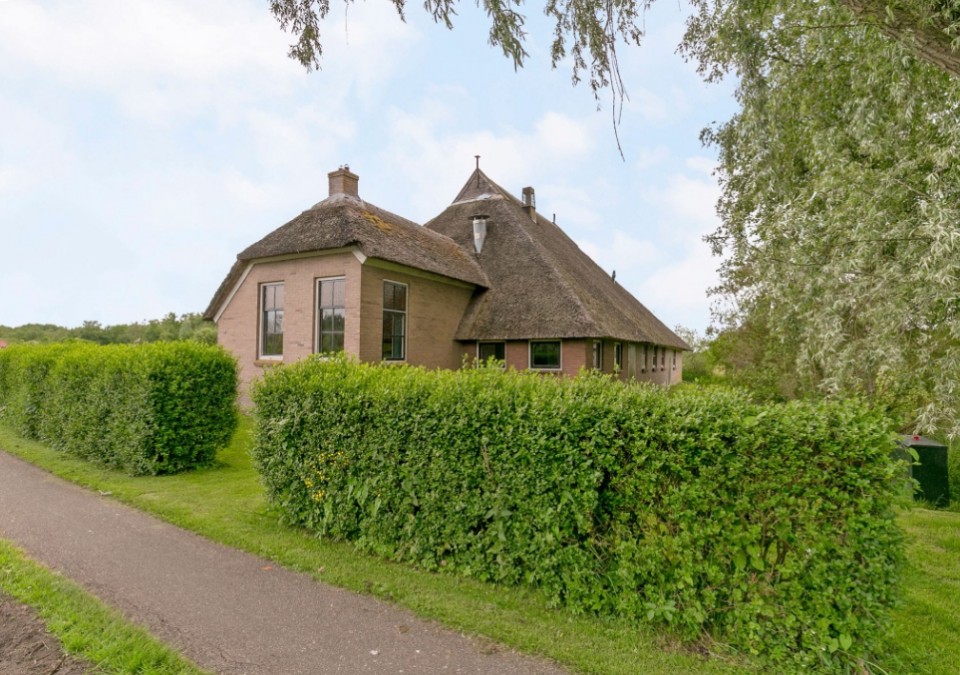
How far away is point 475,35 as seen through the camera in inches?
229

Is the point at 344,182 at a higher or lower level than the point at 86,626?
higher

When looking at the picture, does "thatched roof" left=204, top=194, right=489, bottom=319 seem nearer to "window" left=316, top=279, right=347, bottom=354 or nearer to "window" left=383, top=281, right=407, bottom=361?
"window" left=383, top=281, right=407, bottom=361

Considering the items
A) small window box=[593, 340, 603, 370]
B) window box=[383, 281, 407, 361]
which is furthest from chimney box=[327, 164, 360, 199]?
small window box=[593, 340, 603, 370]

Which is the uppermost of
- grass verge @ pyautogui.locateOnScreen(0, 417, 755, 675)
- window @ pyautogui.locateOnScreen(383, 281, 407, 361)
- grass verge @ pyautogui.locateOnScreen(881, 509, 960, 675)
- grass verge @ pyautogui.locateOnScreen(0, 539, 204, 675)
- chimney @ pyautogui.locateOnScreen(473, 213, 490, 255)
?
chimney @ pyautogui.locateOnScreen(473, 213, 490, 255)

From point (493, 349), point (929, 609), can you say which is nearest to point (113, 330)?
point (493, 349)

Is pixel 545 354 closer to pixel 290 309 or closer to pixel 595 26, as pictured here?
pixel 290 309

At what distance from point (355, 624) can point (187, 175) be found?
391 inches

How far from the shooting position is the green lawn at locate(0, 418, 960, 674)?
333 centimetres

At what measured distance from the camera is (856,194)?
735cm

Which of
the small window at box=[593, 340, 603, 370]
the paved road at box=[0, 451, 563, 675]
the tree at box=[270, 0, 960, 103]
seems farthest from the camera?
the small window at box=[593, 340, 603, 370]

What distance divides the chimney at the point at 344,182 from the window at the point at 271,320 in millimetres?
3462

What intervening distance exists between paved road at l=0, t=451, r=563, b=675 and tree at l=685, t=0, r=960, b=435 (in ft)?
22.4

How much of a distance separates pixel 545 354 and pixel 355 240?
6961 millimetres

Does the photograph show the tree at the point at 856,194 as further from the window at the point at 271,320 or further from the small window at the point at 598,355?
the window at the point at 271,320
